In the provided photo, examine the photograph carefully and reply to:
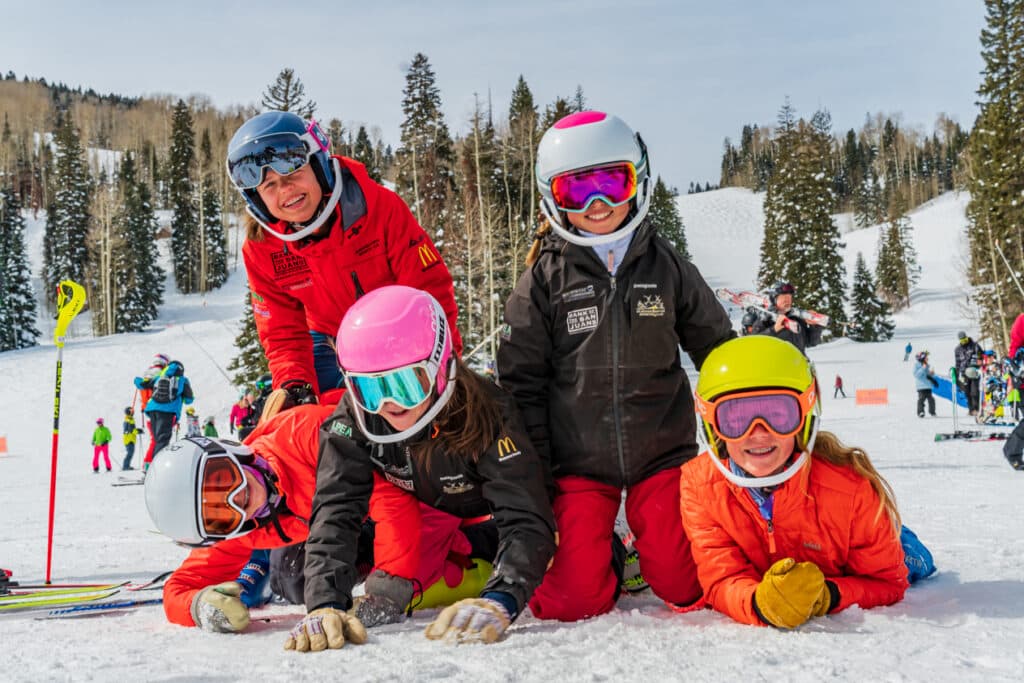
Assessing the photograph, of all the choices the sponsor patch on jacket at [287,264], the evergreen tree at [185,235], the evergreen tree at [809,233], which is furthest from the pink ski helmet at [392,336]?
the evergreen tree at [185,235]

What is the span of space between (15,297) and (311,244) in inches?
2072

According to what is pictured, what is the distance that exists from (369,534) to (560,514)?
35.8 inches

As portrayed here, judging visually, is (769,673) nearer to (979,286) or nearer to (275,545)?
(275,545)

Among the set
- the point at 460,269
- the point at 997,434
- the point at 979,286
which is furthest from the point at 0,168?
the point at 997,434

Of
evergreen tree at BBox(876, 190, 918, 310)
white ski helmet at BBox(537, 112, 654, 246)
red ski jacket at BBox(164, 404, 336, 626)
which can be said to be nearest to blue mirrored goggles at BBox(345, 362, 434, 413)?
red ski jacket at BBox(164, 404, 336, 626)

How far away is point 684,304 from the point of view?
3.69 m

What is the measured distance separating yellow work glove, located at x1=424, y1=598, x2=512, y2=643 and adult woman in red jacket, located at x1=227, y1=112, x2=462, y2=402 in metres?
1.19

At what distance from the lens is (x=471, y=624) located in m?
2.63

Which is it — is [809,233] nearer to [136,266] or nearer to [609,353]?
[136,266]

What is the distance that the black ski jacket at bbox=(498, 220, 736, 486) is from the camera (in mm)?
3559

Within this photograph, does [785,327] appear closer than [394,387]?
No

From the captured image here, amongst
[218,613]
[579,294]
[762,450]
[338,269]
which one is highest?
[338,269]

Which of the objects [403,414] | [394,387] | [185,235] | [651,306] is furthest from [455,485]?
[185,235]

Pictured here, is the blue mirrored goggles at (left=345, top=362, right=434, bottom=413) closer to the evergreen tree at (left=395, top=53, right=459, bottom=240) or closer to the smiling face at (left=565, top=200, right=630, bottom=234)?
the smiling face at (left=565, top=200, right=630, bottom=234)
